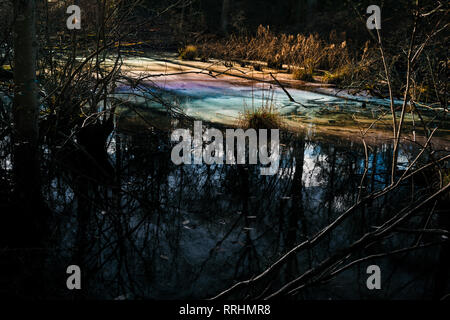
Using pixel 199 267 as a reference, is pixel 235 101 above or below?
above

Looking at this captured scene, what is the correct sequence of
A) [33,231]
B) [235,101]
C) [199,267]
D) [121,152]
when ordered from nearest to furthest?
[199,267], [33,231], [121,152], [235,101]

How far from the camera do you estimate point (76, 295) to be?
317 cm

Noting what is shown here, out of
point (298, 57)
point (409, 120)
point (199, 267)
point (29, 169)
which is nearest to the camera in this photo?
point (199, 267)

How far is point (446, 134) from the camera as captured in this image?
8125 millimetres

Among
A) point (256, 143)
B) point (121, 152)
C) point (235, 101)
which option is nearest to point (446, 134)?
point (256, 143)

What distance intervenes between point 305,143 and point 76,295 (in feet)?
15.9

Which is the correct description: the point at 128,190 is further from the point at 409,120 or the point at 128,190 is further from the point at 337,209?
the point at 409,120

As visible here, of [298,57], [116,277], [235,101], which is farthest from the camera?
[298,57]

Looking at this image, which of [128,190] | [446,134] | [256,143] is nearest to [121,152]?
[128,190]

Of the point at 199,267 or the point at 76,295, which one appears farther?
the point at 199,267

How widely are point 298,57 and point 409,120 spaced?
6650mm

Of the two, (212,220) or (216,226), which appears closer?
(216,226)
